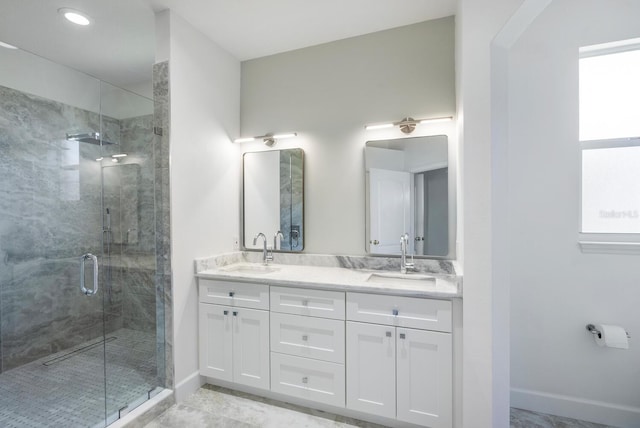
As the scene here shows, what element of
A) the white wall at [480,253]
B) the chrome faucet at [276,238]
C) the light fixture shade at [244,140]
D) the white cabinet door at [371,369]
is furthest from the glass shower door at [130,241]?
the white wall at [480,253]

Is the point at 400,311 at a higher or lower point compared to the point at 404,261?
lower

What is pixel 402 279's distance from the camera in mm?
2172

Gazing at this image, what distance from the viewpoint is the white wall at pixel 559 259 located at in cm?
186

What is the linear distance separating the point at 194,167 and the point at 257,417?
1.84m

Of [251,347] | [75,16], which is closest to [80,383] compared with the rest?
[251,347]

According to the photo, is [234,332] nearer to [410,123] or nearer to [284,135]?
[284,135]

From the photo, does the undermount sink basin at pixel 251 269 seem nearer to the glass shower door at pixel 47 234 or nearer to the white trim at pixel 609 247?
the glass shower door at pixel 47 234

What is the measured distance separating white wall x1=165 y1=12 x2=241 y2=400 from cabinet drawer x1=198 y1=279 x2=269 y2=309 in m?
0.11

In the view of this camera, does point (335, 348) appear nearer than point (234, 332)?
Yes

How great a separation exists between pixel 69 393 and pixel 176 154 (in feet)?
6.00

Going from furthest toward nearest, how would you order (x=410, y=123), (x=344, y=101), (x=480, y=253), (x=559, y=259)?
(x=344, y=101) → (x=410, y=123) → (x=559, y=259) → (x=480, y=253)

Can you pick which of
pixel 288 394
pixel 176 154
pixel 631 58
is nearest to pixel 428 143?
pixel 631 58

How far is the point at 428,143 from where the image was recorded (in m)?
2.31

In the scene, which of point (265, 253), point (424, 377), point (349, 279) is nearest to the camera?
point (424, 377)
